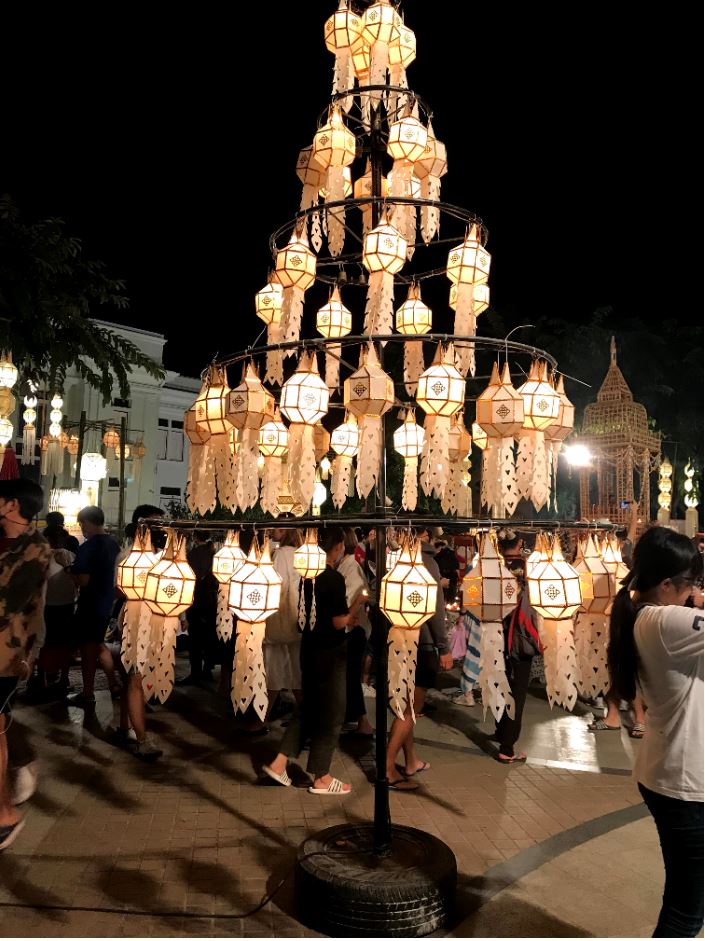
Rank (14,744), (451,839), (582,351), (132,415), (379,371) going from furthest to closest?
(132,415)
(582,351)
(14,744)
(451,839)
(379,371)

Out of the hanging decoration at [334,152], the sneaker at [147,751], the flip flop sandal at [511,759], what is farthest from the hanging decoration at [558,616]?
the sneaker at [147,751]

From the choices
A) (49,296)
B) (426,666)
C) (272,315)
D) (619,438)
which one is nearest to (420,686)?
(426,666)

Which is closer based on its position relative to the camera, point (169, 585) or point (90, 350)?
point (169, 585)

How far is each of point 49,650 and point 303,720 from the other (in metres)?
3.50

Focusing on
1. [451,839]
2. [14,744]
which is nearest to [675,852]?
[451,839]

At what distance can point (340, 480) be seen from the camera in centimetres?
485

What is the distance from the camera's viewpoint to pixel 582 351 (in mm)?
25516

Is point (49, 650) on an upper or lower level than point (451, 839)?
upper

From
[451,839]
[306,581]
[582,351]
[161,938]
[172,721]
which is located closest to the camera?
[161,938]

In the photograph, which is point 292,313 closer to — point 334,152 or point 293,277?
point 293,277

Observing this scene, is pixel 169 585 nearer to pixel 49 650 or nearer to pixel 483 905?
pixel 483 905

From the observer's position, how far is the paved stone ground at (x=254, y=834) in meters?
3.43

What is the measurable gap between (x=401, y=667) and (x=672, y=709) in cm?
131

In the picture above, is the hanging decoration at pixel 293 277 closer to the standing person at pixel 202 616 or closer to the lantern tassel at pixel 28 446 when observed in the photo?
the standing person at pixel 202 616
